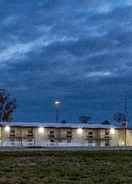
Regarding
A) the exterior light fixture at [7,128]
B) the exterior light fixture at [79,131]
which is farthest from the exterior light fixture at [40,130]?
the exterior light fixture at [79,131]

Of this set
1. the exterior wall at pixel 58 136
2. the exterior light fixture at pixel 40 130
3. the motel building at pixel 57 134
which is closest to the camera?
the exterior wall at pixel 58 136

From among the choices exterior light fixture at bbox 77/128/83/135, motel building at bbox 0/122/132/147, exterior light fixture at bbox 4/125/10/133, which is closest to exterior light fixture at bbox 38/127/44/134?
motel building at bbox 0/122/132/147

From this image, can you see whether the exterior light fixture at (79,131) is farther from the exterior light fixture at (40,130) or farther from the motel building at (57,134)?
the exterior light fixture at (40,130)

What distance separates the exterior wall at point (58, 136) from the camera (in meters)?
45.5

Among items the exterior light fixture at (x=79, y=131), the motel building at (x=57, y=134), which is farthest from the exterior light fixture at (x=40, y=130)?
the exterior light fixture at (x=79, y=131)

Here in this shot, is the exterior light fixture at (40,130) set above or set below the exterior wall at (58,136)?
above

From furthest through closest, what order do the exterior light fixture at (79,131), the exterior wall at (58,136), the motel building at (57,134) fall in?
the exterior light fixture at (79,131) < the motel building at (57,134) < the exterior wall at (58,136)

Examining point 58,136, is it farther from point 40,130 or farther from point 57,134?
point 40,130

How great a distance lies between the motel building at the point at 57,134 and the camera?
4562 cm

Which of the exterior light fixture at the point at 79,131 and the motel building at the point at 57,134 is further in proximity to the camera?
the exterior light fixture at the point at 79,131

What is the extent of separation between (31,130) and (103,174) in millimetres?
33472

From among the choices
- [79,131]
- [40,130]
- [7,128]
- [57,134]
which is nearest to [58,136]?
[57,134]

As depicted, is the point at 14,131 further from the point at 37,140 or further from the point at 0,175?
the point at 0,175

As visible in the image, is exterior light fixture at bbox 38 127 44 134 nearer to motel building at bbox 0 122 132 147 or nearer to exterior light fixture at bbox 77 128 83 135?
motel building at bbox 0 122 132 147
